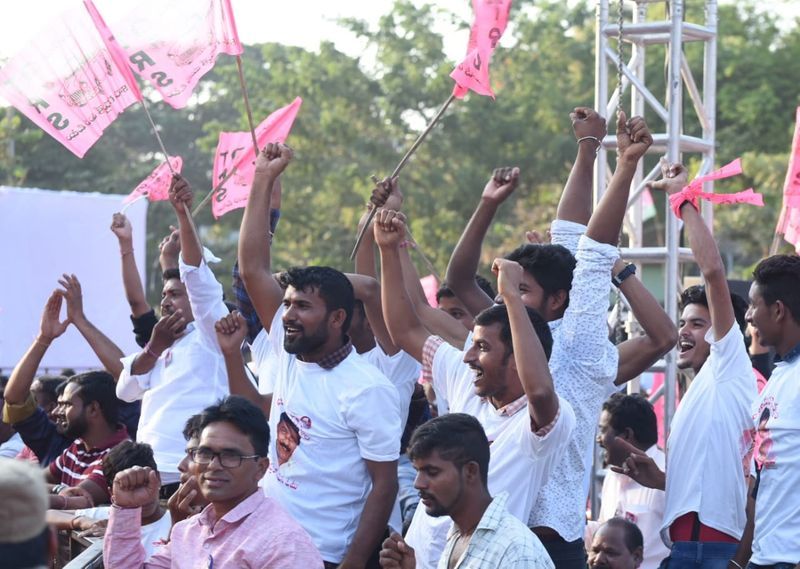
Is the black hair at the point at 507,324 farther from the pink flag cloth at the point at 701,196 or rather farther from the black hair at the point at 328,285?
the pink flag cloth at the point at 701,196

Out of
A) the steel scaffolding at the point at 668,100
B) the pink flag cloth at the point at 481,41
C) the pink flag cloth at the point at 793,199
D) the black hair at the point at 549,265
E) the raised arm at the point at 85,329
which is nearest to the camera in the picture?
the black hair at the point at 549,265

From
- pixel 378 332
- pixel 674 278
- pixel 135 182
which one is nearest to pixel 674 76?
pixel 674 278

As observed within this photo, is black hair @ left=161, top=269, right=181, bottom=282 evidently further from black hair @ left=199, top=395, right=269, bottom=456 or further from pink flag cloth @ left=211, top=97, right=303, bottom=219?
black hair @ left=199, top=395, right=269, bottom=456

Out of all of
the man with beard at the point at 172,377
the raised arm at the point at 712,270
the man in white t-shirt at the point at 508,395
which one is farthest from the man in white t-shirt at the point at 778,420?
the man with beard at the point at 172,377

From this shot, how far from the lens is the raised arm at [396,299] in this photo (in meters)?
4.86

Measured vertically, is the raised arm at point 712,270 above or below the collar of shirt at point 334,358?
above

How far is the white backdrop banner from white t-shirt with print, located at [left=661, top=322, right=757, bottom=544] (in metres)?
8.28

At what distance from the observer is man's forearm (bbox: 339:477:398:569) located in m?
4.64

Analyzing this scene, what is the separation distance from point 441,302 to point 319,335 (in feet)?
5.38

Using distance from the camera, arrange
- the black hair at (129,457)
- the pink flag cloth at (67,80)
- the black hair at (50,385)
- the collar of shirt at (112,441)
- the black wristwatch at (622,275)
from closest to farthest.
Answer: the black wristwatch at (622,275)
the black hair at (129,457)
the collar of shirt at (112,441)
the pink flag cloth at (67,80)
the black hair at (50,385)

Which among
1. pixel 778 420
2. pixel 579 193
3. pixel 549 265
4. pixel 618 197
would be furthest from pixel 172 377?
pixel 778 420

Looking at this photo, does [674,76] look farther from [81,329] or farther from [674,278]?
[81,329]

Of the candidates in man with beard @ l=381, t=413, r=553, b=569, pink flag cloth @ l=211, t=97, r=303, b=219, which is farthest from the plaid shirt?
pink flag cloth @ l=211, t=97, r=303, b=219

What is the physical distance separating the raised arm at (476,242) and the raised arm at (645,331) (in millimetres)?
681
